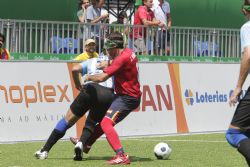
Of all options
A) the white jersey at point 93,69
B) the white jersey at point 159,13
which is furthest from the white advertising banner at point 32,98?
the white jersey at point 159,13

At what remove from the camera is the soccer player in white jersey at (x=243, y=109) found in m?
9.41

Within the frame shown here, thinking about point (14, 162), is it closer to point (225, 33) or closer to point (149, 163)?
point (149, 163)

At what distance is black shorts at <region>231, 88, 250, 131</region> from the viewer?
9.58 m

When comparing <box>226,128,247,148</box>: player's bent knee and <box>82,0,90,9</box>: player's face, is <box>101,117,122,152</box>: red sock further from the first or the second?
<box>82,0,90,9</box>: player's face

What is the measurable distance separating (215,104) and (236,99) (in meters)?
10.2

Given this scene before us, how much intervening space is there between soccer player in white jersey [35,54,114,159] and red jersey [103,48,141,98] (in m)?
0.38

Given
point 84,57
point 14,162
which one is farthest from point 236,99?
point 84,57

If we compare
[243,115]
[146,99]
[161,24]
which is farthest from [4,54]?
[243,115]

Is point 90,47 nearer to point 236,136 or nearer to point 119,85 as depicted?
point 119,85

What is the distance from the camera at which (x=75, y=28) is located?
19594 mm

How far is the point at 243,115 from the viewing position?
9594 mm

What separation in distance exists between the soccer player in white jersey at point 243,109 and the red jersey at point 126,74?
3.34 metres

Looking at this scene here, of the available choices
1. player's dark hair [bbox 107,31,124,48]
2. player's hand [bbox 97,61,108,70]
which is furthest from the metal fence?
player's dark hair [bbox 107,31,124,48]

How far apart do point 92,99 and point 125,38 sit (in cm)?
727
